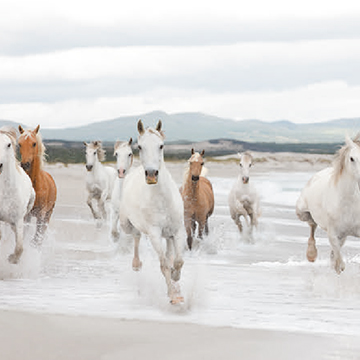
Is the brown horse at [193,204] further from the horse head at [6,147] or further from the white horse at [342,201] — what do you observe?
the horse head at [6,147]

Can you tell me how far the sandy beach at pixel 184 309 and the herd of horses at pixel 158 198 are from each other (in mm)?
361

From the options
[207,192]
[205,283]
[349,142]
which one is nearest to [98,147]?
[207,192]

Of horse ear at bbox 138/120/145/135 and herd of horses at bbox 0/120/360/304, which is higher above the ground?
horse ear at bbox 138/120/145/135

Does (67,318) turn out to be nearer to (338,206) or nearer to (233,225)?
(338,206)

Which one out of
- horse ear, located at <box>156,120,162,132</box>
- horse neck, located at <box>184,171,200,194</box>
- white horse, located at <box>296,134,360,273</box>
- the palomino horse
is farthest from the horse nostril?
white horse, located at <box>296,134,360,273</box>

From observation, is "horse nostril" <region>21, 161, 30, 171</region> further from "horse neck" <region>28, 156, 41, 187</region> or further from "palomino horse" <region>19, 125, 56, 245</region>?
"horse neck" <region>28, 156, 41, 187</region>

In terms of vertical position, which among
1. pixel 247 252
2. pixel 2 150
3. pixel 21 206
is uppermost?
pixel 2 150

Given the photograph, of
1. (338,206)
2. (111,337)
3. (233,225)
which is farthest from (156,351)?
(233,225)

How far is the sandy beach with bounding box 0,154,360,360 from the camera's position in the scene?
4.91 m

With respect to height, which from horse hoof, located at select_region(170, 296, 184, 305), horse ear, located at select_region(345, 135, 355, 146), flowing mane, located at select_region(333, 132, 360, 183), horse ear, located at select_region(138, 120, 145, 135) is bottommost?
horse hoof, located at select_region(170, 296, 184, 305)

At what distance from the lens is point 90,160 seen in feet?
51.8

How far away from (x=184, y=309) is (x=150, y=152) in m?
1.50

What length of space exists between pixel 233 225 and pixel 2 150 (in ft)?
28.5

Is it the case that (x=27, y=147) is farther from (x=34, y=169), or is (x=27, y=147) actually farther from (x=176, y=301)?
(x=176, y=301)
